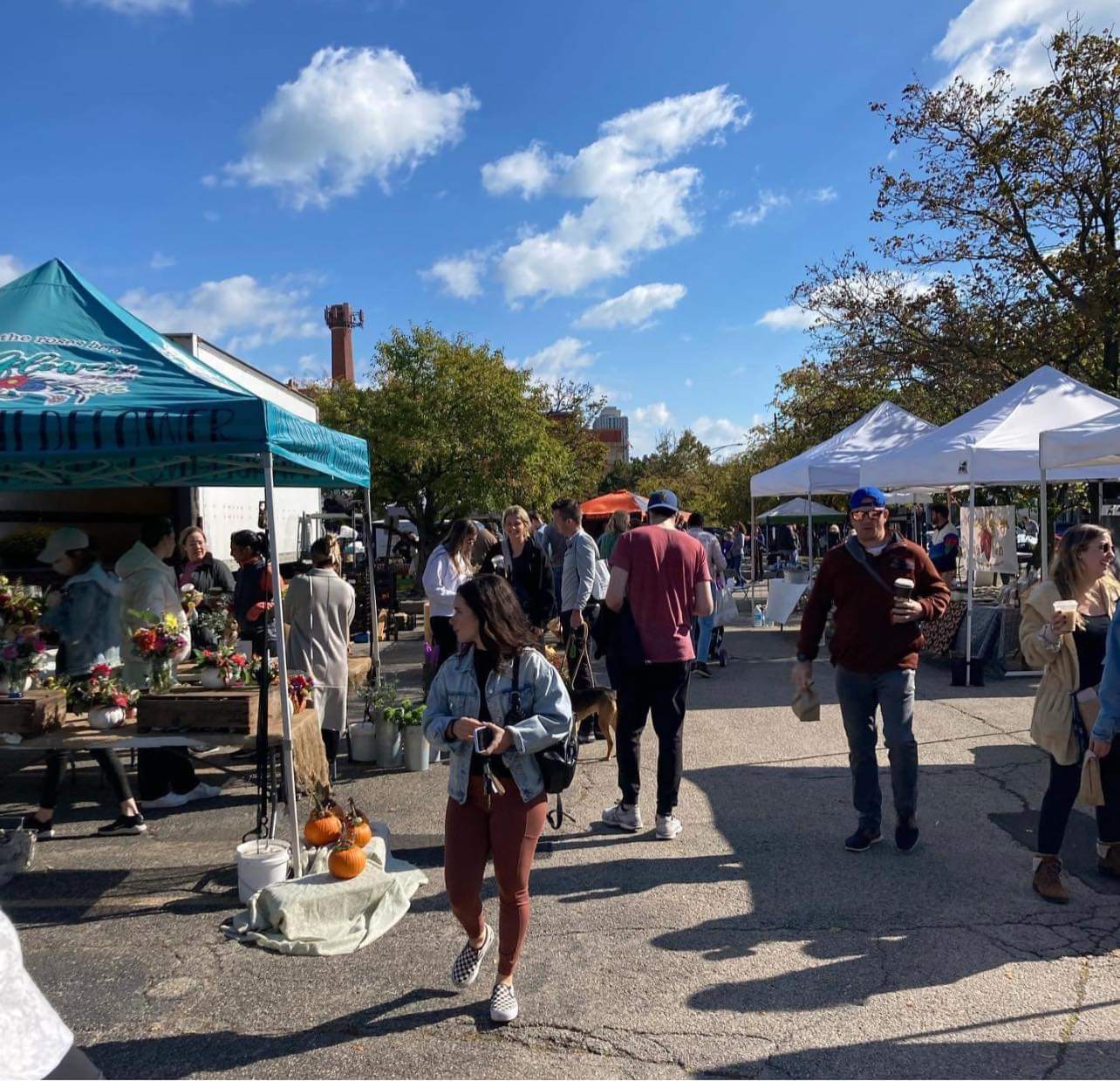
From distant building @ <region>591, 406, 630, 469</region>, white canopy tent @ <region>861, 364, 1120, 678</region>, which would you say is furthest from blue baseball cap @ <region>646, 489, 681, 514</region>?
distant building @ <region>591, 406, 630, 469</region>

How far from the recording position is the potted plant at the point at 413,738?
6832 millimetres

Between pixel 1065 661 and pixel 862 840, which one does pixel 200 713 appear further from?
pixel 1065 661

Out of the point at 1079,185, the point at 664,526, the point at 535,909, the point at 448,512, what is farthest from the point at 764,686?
the point at 448,512

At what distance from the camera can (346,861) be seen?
4445mm

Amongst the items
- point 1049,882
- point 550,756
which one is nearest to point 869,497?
point 1049,882

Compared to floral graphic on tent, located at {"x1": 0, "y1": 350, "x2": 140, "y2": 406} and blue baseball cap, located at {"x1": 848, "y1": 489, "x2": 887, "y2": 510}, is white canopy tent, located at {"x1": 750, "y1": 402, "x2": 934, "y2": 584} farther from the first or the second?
floral graphic on tent, located at {"x1": 0, "y1": 350, "x2": 140, "y2": 406}

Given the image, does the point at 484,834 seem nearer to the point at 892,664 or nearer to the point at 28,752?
the point at 892,664

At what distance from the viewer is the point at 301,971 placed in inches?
149

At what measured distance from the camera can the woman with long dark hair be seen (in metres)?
6.45

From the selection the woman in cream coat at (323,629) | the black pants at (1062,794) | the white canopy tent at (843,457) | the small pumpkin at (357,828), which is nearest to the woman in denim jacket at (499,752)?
the small pumpkin at (357,828)

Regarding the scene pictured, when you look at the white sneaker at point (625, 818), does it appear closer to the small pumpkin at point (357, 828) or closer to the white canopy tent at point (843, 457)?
the small pumpkin at point (357, 828)

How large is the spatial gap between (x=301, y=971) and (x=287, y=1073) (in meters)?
0.75

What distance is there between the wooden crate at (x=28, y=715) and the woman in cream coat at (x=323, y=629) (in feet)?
4.74

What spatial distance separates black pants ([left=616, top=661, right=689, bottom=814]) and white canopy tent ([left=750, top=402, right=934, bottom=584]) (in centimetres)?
859
